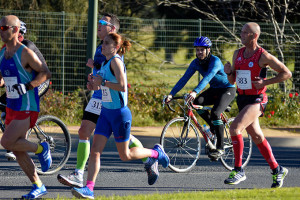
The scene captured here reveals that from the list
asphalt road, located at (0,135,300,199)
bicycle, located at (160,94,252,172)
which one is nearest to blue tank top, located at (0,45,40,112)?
asphalt road, located at (0,135,300,199)

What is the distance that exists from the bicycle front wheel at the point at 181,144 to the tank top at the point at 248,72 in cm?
146

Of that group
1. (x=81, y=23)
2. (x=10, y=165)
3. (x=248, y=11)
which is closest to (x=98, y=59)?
(x=10, y=165)

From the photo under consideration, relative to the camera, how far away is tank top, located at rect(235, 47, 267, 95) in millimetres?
7055

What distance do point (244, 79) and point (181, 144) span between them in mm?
1705

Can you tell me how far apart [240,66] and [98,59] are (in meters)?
1.72

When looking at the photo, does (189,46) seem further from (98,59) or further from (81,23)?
(98,59)

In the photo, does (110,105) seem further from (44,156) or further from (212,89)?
(212,89)

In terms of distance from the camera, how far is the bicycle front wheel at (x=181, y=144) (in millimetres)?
8344

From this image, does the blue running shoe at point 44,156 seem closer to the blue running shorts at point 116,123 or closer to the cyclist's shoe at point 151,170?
the blue running shorts at point 116,123

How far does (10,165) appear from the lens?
334 inches

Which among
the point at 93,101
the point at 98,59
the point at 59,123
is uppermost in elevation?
the point at 98,59

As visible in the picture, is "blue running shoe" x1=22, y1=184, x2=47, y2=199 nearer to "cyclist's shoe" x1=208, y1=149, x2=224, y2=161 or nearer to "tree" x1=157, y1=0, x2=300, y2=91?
"cyclist's shoe" x1=208, y1=149, x2=224, y2=161

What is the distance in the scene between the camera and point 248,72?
7.09 metres

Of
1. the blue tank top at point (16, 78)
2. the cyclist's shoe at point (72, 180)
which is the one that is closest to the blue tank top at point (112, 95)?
the blue tank top at point (16, 78)
